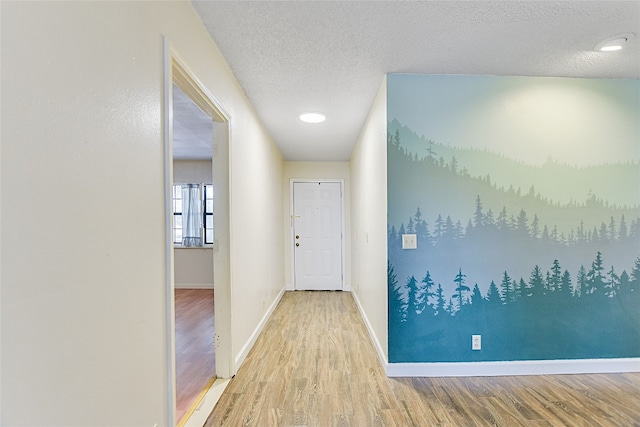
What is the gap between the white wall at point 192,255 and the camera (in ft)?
19.1

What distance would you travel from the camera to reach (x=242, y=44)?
2.02m

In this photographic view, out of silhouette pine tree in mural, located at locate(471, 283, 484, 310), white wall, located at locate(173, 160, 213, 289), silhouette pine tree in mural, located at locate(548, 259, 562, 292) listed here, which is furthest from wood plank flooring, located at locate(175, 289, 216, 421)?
silhouette pine tree in mural, located at locate(548, 259, 562, 292)

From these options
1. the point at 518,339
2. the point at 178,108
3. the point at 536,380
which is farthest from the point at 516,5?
the point at 178,108

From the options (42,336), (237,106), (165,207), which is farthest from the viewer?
(237,106)

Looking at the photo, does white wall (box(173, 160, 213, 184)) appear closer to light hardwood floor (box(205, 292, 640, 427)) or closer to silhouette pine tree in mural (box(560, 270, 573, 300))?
light hardwood floor (box(205, 292, 640, 427))

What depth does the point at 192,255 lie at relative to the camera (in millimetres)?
5844

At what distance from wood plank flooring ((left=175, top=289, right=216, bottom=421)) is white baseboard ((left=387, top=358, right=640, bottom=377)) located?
148cm

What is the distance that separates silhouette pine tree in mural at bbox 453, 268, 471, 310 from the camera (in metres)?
2.46

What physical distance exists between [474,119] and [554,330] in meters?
1.82

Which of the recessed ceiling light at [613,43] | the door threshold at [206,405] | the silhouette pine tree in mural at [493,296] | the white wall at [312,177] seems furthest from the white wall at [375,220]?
the white wall at [312,177]

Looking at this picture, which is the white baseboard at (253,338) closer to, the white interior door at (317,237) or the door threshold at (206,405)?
the door threshold at (206,405)

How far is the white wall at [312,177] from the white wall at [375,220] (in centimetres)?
163

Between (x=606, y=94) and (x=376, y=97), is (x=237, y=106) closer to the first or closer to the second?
(x=376, y=97)

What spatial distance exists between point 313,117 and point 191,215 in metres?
3.60
